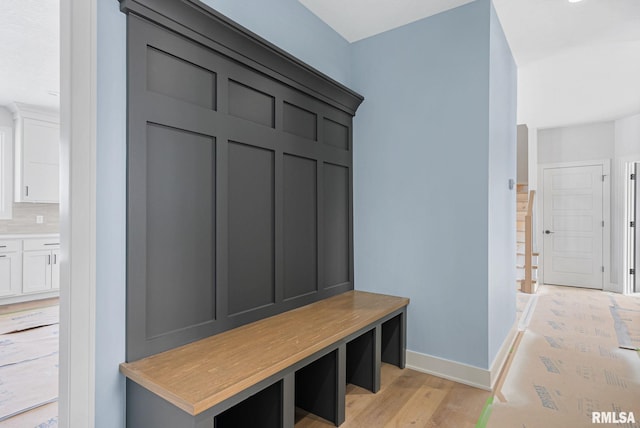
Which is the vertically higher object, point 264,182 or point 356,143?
point 356,143

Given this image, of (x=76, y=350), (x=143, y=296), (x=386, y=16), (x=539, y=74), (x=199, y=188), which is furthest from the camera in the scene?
(x=539, y=74)

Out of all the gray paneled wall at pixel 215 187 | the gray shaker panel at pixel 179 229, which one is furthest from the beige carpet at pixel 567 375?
the gray shaker panel at pixel 179 229

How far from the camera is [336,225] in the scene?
2812 mm

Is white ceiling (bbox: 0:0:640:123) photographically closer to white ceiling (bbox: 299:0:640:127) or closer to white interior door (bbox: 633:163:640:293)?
white ceiling (bbox: 299:0:640:127)

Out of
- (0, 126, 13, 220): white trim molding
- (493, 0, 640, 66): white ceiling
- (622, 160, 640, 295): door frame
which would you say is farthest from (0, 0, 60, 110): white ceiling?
(622, 160, 640, 295): door frame

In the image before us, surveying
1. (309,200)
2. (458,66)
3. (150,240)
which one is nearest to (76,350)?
(150,240)

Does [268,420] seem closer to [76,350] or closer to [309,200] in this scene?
[76,350]

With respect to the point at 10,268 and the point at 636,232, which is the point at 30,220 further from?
the point at 636,232

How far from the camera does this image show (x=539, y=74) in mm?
3807

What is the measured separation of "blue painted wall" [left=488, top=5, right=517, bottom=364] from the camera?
247 centimetres

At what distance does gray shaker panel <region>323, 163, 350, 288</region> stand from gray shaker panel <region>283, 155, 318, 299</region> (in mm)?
174

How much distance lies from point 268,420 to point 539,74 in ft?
14.2

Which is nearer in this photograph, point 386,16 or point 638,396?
point 638,396

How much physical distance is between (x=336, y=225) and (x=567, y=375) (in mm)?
2043
